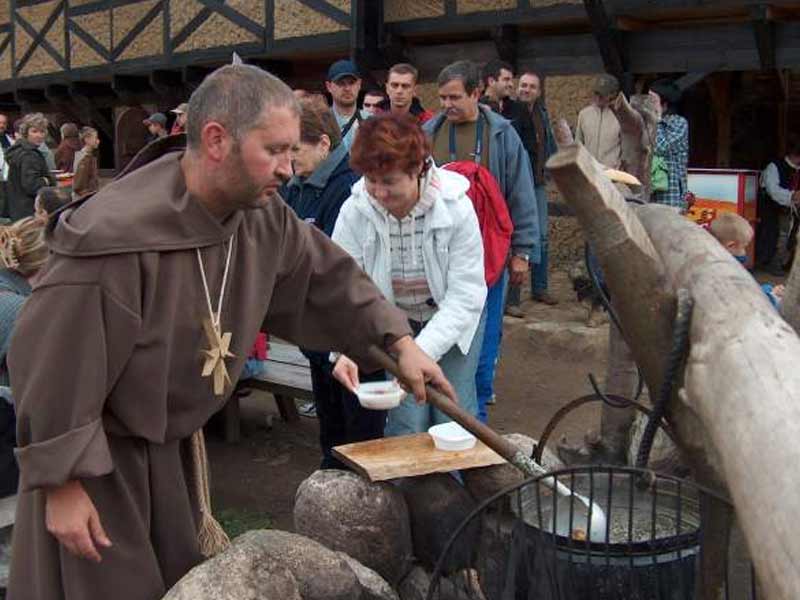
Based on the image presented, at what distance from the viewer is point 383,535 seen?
3105mm

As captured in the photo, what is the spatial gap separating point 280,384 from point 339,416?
86 centimetres

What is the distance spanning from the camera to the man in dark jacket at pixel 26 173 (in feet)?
29.5

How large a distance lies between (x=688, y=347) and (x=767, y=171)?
850cm

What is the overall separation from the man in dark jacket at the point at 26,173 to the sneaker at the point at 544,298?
4462 millimetres

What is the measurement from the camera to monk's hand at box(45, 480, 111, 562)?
2.05m

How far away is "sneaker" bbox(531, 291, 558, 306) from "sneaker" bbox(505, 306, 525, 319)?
31cm

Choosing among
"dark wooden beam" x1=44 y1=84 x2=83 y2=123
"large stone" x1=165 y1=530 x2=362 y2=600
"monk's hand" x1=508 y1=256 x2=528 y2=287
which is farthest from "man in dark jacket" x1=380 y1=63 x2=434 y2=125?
"dark wooden beam" x1=44 y1=84 x2=83 y2=123

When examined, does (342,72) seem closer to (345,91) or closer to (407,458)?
(345,91)

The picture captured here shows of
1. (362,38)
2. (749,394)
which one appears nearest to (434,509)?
(749,394)

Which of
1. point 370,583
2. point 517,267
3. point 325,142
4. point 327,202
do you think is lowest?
point 370,583

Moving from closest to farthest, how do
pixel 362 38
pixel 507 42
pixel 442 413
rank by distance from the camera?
pixel 442 413 < pixel 507 42 < pixel 362 38

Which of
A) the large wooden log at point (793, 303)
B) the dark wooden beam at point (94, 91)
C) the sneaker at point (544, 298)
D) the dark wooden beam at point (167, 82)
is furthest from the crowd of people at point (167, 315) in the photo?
the dark wooden beam at point (94, 91)

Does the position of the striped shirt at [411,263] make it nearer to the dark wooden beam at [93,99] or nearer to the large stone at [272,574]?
the large stone at [272,574]

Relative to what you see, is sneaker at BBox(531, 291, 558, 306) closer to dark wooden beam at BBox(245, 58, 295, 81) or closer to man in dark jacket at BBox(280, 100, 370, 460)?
man in dark jacket at BBox(280, 100, 370, 460)
